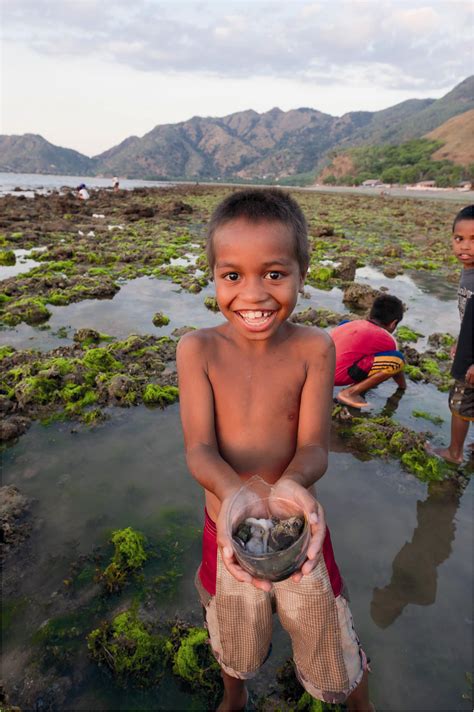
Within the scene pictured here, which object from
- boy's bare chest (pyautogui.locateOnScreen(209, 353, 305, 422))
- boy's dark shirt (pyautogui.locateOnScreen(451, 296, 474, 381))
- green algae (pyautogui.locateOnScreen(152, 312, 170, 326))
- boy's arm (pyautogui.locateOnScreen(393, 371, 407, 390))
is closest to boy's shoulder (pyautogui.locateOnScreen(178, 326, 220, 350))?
boy's bare chest (pyautogui.locateOnScreen(209, 353, 305, 422))

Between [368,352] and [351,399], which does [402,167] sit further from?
[351,399]

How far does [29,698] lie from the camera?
186 cm

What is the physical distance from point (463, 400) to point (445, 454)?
0.60m

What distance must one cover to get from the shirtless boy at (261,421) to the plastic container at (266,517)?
0.04 m

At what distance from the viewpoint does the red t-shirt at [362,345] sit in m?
4.40

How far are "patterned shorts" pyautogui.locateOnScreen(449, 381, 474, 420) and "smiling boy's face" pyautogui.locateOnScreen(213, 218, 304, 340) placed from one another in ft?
7.96

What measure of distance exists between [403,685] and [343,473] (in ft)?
5.29

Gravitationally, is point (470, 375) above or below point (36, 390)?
above

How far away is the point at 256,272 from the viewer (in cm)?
157

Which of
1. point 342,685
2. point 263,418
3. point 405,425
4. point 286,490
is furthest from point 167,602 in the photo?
point 405,425

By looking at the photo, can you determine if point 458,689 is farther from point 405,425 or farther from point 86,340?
point 86,340

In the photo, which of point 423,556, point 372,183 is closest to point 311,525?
point 423,556

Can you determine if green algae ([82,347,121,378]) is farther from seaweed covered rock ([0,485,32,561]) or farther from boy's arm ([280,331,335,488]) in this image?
boy's arm ([280,331,335,488])

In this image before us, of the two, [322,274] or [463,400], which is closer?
[463,400]
